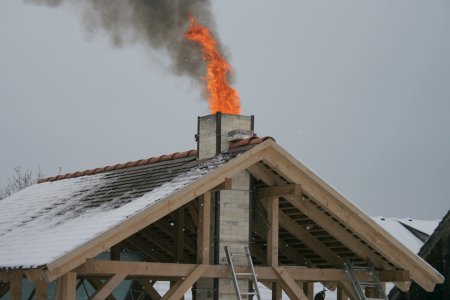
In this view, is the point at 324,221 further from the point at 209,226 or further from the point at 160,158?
the point at 160,158

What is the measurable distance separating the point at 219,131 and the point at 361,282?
4125 mm

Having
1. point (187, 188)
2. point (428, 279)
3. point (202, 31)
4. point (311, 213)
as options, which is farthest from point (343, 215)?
point (202, 31)

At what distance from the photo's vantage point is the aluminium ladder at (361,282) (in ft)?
59.8

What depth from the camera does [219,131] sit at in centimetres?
1827

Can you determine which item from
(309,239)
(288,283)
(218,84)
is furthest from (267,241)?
(218,84)

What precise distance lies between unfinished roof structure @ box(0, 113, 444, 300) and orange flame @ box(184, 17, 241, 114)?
0.89m

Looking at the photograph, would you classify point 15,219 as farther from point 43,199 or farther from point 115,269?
point 115,269

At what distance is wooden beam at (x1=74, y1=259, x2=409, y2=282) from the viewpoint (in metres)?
15.4

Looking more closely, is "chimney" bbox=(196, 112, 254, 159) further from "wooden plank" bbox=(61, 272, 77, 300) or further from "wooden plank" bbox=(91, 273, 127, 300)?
"wooden plank" bbox=(61, 272, 77, 300)

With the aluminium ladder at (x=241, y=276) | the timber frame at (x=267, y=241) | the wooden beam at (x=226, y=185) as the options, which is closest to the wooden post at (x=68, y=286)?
the timber frame at (x=267, y=241)

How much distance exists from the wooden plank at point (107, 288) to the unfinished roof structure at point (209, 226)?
0.02 metres

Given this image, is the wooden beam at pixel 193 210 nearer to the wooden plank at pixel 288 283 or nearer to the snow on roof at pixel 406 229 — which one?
the wooden plank at pixel 288 283

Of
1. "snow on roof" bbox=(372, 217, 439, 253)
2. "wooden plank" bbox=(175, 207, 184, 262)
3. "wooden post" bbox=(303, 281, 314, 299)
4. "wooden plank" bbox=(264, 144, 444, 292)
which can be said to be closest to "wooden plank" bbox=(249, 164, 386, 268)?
"wooden plank" bbox=(264, 144, 444, 292)

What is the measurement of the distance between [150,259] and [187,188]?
639cm
